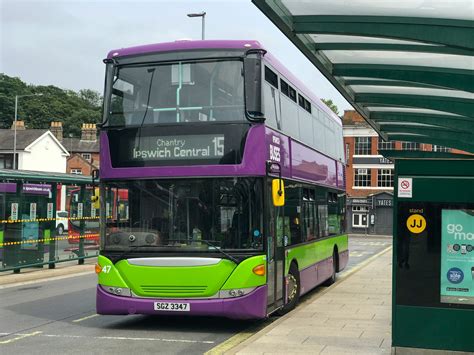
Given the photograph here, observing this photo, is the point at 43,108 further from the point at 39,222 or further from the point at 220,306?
the point at 220,306

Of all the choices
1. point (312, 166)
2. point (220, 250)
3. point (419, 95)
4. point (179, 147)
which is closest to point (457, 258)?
point (220, 250)

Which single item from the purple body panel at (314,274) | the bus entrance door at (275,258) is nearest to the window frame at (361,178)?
the purple body panel at (314,274)

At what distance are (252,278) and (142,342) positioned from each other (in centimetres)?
178

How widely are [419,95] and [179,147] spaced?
7.00 metres

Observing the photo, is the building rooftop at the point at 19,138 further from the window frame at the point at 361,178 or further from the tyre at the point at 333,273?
the tyre at the point at 333,273

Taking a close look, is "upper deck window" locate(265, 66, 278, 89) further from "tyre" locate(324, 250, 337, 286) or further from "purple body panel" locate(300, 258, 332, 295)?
"tyre" locate(324, 250, 337, 286)

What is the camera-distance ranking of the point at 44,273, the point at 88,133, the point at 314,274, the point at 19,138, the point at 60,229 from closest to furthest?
the point at 314,274, the point at 44,273, the point at 60,229, the point at 19,138, the point at 88,133

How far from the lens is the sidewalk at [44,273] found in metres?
15.3

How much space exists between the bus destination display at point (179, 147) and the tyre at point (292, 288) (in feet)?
9.66

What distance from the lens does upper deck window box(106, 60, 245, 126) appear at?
8.94m

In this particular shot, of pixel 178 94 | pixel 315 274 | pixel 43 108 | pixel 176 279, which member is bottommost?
pixel 315 274

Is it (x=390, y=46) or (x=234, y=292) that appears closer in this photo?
(x=234, y=292)

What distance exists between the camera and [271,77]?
9.79 meters

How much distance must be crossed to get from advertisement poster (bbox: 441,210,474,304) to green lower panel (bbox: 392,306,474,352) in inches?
6.4
